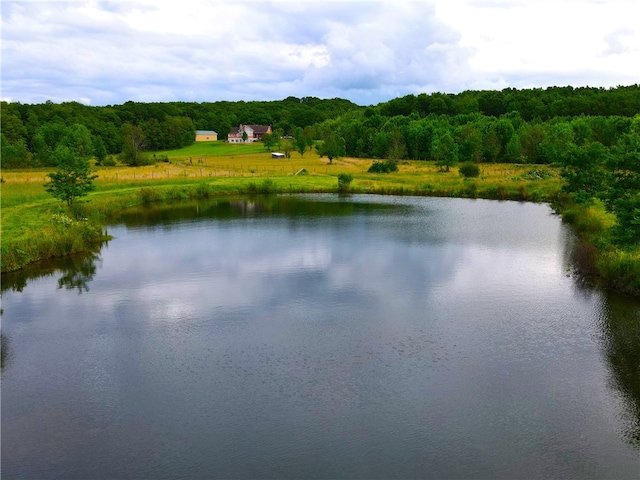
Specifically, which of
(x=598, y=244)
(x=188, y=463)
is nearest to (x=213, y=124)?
(x=598, y=244)

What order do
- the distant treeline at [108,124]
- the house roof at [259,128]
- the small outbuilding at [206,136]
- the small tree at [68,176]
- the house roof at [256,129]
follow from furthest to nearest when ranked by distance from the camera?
the house roof at [259,128] → the house roof at [256,129] → the small outbuilding at [206,136] → the distant treeline at [108,124] → the small tree at [68,176]

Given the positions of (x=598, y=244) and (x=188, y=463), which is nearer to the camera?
(x=188, y=463)

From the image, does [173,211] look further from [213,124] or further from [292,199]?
[213,124]

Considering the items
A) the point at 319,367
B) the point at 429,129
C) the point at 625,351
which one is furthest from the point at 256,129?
the point at 625,351

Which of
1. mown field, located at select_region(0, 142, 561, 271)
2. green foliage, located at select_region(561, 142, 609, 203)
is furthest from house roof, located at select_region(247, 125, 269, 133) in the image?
green foliage, located at select_region(561, 142, 609, 203)

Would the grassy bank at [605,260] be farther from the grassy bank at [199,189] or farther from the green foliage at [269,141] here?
the green foliage at [269,141]

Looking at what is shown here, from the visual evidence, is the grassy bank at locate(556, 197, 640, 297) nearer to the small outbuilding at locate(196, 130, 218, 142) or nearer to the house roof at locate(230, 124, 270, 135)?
the small outbuilding at locate(196, 130, 218, 142)

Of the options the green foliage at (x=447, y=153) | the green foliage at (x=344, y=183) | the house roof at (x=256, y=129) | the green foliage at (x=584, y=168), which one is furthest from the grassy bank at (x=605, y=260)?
the house roof at (x=256, y=129)
